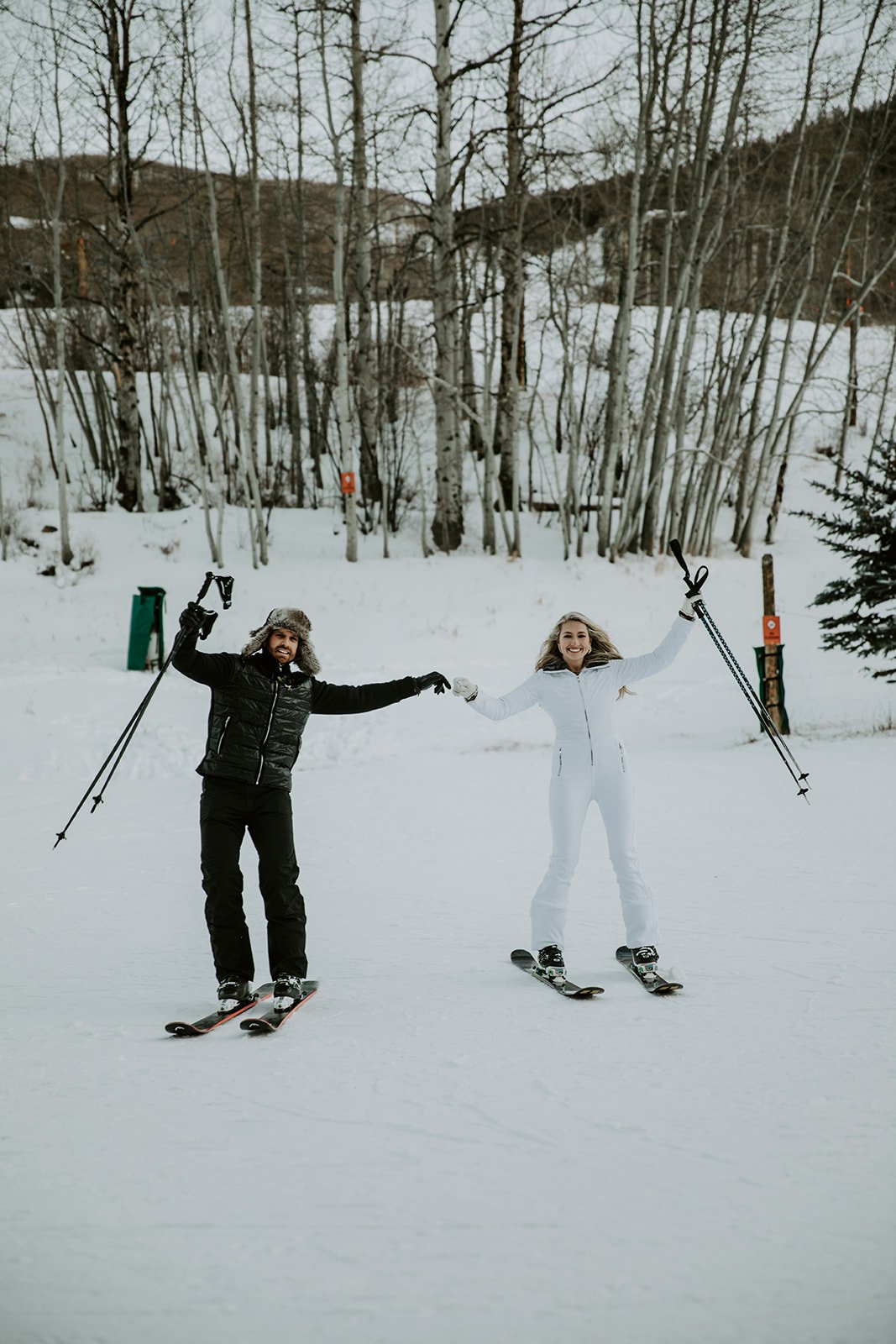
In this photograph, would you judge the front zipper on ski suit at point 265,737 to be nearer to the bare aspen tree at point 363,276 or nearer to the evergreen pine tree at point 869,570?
the evergreen pine tree at point 869,570

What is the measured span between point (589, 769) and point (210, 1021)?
2.03 meters

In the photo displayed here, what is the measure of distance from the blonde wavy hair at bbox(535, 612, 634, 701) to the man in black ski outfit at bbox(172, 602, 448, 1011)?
1.23 meters

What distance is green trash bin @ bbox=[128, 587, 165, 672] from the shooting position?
12523mm

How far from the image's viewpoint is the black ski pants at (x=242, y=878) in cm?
424

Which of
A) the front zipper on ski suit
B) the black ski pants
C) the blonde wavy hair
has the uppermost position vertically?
the blonde wavy hair

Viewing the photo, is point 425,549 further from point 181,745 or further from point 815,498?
point 815,498

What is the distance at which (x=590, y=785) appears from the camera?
4.67 meters

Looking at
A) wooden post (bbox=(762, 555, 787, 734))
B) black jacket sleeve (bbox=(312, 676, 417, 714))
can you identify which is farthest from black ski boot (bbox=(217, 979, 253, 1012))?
wooden post (bbox=(762, 555, 787, 734))

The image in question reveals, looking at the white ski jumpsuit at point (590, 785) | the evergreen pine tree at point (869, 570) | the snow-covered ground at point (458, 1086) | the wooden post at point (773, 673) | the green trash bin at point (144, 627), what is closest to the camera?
the snow-covered ground at point (458, 1086)

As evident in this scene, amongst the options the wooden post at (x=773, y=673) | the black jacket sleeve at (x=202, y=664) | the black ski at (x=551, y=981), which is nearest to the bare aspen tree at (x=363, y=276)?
the wooden post at (x=773, y=673)

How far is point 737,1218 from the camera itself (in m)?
2.51

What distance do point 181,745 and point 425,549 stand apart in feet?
24.5

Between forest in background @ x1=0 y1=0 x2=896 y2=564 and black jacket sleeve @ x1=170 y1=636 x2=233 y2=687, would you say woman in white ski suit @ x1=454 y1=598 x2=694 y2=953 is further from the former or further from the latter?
forest in background @ x1=0 y1=0 x2=896 y2=564

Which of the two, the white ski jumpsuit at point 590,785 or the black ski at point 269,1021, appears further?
the white ski jumpsuit at point 590,785
